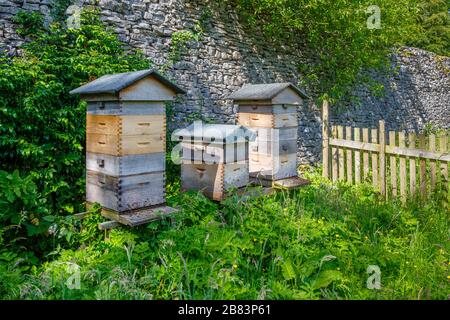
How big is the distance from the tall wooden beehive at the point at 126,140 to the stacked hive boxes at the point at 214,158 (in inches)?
28.7

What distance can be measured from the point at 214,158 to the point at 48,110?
2358 millimetres

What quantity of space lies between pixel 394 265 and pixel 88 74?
4.73 metres

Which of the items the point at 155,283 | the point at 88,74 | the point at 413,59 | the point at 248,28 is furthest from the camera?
the point at 413,59

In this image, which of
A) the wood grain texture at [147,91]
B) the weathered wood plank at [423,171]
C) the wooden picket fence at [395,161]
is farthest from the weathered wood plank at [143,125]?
the weathered wood plank at [423,171]

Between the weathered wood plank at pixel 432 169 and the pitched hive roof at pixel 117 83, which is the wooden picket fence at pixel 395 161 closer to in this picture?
the weathered wood plank at pixel 432 169

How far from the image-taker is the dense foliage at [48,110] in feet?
16.4

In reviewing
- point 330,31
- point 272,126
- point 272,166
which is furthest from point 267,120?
point 330,31

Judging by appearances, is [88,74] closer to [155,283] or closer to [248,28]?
[155,283]

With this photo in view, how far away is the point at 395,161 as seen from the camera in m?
6.79

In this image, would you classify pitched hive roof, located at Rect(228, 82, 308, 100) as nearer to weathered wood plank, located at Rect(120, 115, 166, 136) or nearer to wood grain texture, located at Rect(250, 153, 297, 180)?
wood grain texture, located at Rect(250, 153, 297, 180)

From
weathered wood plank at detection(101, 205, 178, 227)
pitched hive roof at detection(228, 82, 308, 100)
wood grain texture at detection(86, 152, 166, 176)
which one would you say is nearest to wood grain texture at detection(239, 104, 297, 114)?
pitched hive roof at detection(228, 82, 308, 100)

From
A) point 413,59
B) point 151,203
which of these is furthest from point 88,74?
point 413,59
